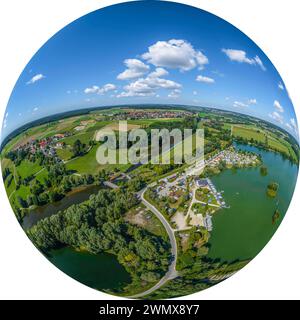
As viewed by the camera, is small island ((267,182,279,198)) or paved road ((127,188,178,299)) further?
small island ((267,182,279,198))

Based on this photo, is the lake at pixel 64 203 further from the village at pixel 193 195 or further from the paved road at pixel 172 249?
the village at pixel 193 195

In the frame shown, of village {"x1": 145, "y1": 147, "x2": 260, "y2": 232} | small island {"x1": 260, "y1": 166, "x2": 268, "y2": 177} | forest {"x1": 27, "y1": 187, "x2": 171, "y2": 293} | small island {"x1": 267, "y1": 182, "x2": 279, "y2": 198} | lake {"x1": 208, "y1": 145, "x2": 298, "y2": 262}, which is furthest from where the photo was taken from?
small island {"x1": 267, "y1": 182, "x2": 279, "y2": 198}

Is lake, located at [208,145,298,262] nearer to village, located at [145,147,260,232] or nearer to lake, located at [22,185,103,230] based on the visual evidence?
village, located at [145,147,260,232]

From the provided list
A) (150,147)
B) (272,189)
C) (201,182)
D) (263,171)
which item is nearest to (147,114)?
(150,147)

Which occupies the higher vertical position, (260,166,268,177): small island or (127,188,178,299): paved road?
(260,166,268,177): small island

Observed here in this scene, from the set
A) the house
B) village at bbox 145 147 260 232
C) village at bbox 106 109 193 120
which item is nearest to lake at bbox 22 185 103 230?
village at bbox 145 147 260 232

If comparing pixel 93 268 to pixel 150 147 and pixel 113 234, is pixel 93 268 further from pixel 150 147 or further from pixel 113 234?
pixel 150 147

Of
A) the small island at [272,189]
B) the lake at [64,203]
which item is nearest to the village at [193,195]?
the small island at [272,189]
